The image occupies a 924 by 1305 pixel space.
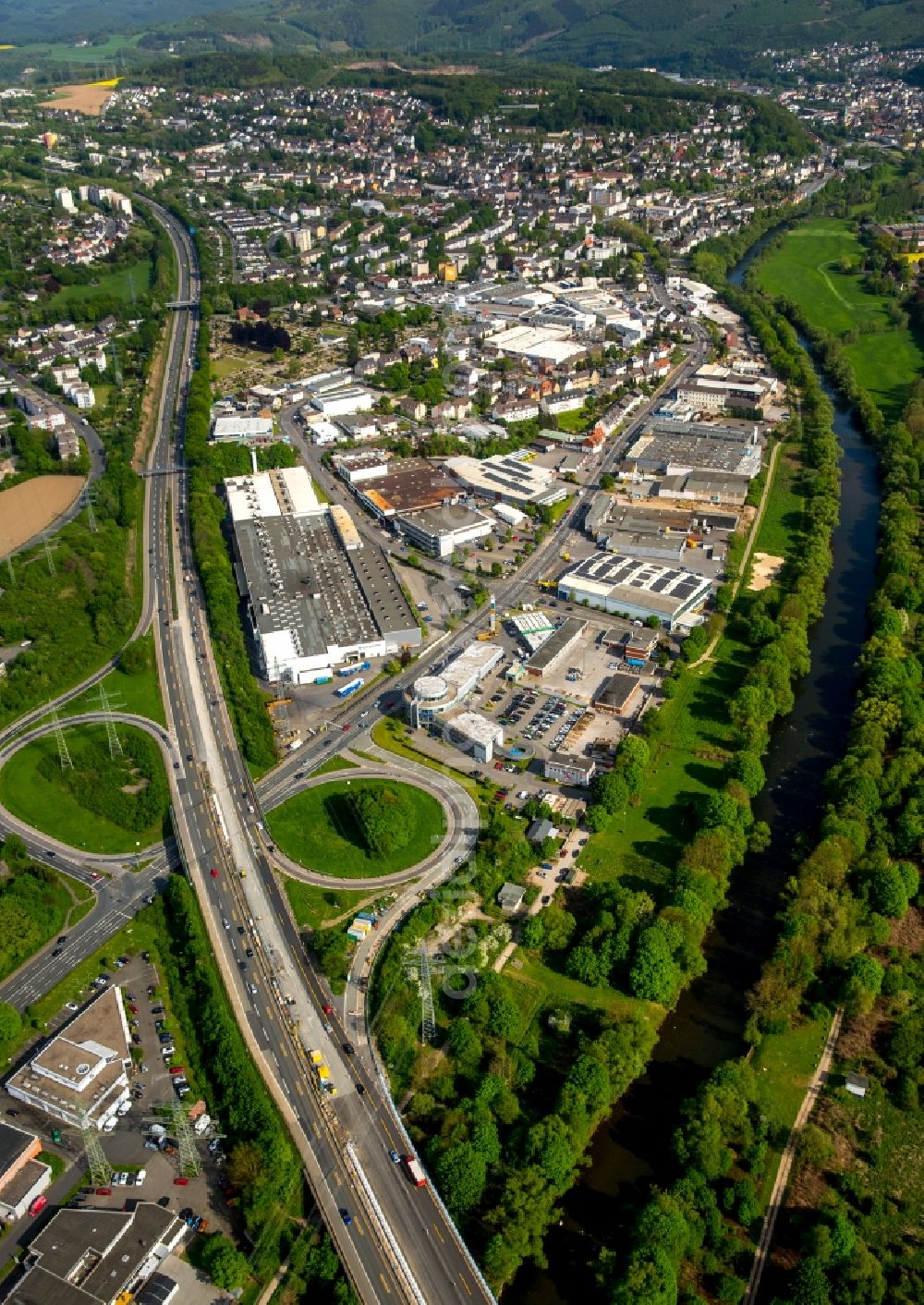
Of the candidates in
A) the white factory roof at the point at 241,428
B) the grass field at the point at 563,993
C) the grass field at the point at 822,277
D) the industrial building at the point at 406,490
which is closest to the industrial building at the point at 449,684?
the grass field at the point at 563,993

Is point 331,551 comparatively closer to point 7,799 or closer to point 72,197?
point 7,799

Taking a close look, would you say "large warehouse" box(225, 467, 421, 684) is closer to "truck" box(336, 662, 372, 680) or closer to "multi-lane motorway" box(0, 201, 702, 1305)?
"truck" box(336, 662, 372, 680)

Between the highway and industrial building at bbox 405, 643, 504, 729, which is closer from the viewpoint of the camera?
the highway

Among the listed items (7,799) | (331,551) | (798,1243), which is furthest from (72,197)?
(798,1243)

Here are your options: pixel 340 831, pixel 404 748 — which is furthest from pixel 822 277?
pixel 340 831

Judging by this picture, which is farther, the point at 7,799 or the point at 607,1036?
the point at 7,799

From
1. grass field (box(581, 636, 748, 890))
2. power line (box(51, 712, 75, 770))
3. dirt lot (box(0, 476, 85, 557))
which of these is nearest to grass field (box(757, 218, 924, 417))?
grass field (box(581, 636, 748, 890))

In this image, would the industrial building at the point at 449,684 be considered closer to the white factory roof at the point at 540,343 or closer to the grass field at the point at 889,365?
the white factory roof at the point at 540,343
